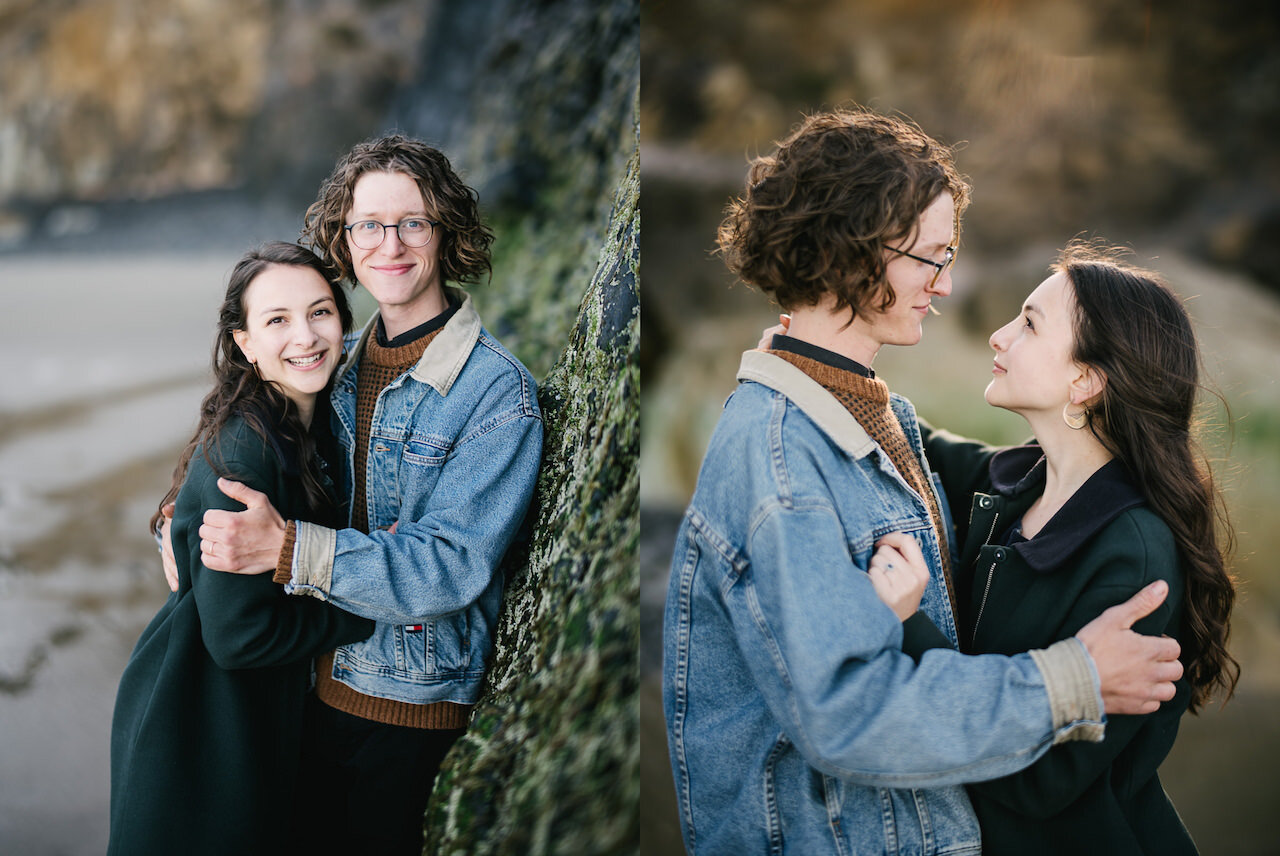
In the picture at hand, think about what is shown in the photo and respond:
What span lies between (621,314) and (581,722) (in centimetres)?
95

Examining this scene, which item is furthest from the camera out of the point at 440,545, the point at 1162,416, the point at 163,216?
the point at 163,216

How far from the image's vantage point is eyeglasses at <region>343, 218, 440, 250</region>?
6.21 feet

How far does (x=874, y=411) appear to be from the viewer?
5.23ft

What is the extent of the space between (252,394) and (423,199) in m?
0.55

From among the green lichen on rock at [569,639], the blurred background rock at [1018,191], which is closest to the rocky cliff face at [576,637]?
the green lichen on rock at [569,639]

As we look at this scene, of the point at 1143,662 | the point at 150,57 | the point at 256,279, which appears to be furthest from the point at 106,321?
the point at 1143,662

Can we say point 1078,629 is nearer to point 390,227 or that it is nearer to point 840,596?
point 840,596

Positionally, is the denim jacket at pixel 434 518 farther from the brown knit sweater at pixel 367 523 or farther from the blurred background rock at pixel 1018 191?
the blurred background rock at pixel 1018 191

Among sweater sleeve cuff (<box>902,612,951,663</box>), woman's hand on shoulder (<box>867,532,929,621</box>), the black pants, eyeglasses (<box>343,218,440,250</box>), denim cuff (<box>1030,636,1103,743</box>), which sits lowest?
the black pants

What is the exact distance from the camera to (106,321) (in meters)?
3.22

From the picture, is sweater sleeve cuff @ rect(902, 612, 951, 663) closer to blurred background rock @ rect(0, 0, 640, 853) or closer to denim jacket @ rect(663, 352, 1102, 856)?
denim jacket @ rect(663, 352, 1102, 856)

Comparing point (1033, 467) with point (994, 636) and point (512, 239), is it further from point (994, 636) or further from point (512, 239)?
point (512, 239)

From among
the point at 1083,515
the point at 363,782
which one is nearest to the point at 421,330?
the point at 363,782

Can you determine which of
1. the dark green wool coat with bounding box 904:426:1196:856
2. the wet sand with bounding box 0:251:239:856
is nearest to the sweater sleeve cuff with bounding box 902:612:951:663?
the dark green wool coat with bounding box 904:426:1196:856
